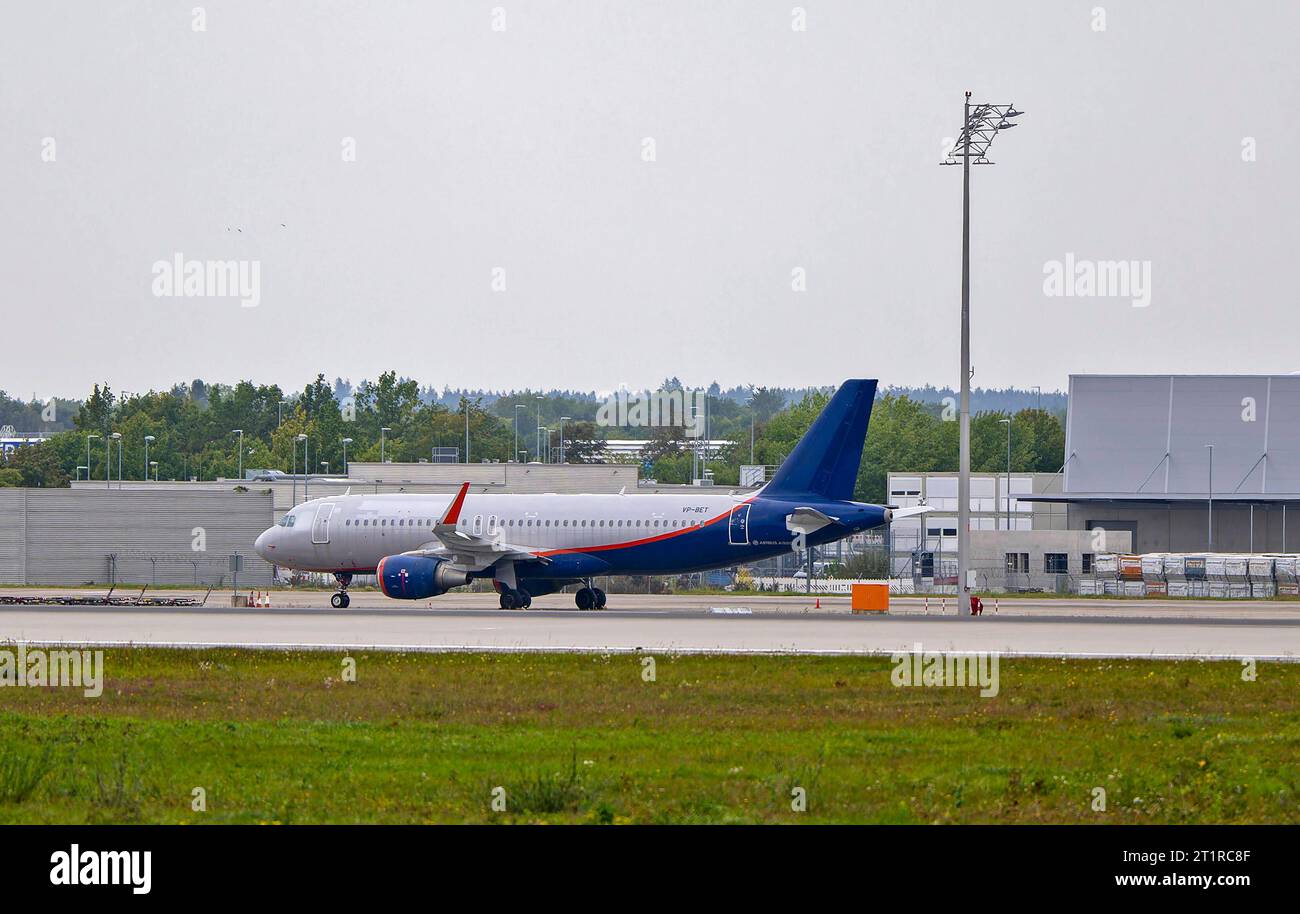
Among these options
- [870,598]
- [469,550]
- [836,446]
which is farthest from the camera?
[469,550]

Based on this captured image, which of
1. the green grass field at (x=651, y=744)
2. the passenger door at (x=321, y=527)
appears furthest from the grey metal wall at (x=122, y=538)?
the green grass field at (x=651, y=744)

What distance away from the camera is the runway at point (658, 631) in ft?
111

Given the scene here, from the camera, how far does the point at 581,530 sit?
5181 cm

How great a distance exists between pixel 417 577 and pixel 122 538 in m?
37.1

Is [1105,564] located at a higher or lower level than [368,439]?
lower

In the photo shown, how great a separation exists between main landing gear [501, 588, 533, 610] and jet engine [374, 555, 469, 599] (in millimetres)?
2090

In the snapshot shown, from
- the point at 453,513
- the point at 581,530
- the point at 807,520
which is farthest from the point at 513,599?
the point at 807,520

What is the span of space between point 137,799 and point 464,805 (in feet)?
10.7

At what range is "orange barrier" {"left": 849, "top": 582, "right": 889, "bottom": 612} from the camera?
48.7 meters

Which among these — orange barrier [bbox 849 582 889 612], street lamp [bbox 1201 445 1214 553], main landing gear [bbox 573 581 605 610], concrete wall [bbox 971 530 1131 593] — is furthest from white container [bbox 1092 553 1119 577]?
main landing gear [bbox 573 581 605 610]

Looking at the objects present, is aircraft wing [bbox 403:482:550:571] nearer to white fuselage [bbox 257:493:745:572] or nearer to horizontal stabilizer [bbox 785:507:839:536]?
white fuselage [bbox 257:493:745:572]

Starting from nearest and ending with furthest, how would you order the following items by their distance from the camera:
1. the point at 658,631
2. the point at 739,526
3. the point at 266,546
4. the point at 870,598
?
the point at 658,631 → the point at 870,598 → the point at 739,526 → the point at 266,546

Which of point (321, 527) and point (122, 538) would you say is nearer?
point (321, 527)

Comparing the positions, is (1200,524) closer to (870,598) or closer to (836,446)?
(870,598)
